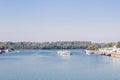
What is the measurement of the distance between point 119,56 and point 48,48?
78.0 meters

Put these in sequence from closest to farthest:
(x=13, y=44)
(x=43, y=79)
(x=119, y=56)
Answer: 1. (x=43, y=79)
2. (x=119, y=56)
3. (x=13, y=44)

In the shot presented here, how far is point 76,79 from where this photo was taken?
22000 mm

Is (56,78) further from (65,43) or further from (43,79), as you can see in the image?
(65,43)

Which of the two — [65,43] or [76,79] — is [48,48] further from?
[76,79]

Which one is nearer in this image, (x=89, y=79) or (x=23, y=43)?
(x=89, y=79)

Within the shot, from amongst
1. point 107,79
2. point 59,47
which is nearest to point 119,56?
point 107,79

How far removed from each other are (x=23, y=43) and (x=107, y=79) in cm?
11314

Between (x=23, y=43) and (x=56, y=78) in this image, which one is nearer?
(x=56, y=78)

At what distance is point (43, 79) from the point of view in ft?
70.1

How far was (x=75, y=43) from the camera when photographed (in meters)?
135

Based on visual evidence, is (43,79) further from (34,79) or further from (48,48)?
(48,48)

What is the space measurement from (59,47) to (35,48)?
32.5 ft

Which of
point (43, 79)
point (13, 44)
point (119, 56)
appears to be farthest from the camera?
point (13, 44)

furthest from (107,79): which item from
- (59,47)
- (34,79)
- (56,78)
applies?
(59,47)
